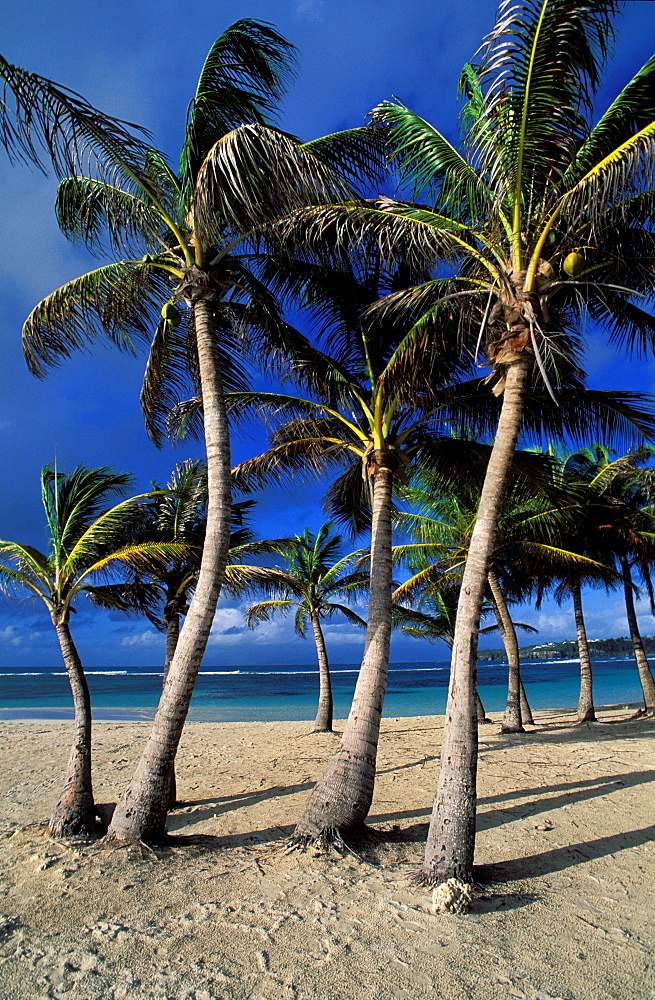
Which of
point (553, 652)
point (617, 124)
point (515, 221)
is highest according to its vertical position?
point (617, 124)

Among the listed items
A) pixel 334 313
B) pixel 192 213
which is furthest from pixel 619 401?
pixel 192 213

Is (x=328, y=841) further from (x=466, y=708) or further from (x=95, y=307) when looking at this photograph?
(x=95, y=307)

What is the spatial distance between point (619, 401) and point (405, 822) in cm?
624

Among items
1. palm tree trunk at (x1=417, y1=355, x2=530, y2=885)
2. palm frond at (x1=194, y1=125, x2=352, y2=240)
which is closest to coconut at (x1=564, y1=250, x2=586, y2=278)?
palm tree trunk at (x1=417, y1=355, x2=530, y2=885)

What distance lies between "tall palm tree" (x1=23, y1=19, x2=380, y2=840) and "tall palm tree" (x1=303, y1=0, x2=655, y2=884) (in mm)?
1173

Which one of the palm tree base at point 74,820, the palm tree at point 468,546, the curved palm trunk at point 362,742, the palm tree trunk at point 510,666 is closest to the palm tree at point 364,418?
the curved palm trunk at point 362,742

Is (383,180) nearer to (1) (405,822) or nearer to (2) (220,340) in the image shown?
(2) (220,340)

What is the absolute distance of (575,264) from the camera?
5797 millimetres

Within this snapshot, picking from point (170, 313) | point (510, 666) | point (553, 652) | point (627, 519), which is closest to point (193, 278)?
point (170, 313)

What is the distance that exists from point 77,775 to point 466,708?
4.95 metres

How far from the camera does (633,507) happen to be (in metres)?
16.9

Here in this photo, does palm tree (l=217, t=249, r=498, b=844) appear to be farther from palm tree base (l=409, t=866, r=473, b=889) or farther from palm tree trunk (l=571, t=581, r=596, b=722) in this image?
palm tree trunk (l=571, t=581, r=596, b=722)

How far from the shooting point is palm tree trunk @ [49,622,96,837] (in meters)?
6.69

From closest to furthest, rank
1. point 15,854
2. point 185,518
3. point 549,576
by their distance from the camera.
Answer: point 15,854
point 185,518
point 549,576
